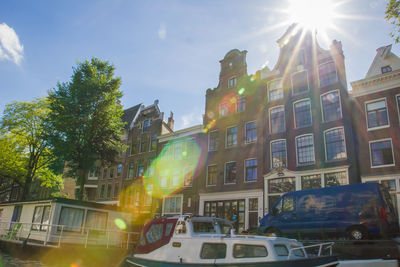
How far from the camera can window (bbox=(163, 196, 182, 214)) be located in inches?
1211

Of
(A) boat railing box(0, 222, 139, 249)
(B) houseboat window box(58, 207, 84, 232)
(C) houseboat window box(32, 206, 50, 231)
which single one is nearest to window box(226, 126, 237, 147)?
(A) boat railing box(0, 222, 139, 249)

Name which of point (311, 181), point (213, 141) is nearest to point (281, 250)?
point (311, 181)

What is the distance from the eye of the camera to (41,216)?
66.4 feet

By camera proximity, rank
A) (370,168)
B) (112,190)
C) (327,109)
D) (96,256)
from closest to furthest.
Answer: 1. (96,256)
2. (370,168)
3. (327,109)
4. (112,190)

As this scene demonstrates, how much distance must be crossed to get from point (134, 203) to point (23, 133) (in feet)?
50.1

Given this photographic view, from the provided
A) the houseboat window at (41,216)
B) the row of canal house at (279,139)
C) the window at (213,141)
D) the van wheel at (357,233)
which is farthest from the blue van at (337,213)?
the window at (213,141)

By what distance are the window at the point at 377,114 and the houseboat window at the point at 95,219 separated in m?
21.0

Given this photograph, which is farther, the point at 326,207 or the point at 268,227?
the point at 268,227

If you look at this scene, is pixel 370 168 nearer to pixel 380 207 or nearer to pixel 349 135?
pixel 349 135

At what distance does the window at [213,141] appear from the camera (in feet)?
97.9

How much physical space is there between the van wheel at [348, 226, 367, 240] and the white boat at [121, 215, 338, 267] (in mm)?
3148

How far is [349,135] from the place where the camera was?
68.8 ft

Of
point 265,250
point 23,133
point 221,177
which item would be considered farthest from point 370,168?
point 23,133

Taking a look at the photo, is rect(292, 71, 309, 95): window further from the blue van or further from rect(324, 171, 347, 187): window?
the blue van
